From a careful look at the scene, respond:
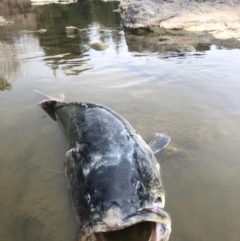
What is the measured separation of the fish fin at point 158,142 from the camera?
3781mm

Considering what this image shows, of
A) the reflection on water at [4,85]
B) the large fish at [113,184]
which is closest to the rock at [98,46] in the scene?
the reflection on water at [4,85]

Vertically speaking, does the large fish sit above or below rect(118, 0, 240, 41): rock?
below

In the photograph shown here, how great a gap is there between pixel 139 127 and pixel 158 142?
758mm

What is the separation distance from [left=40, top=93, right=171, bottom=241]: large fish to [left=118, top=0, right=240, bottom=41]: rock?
471 inches

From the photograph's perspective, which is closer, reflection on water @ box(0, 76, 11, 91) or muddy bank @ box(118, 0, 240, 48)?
reflection on water @ box(0, 76, 11, 91)

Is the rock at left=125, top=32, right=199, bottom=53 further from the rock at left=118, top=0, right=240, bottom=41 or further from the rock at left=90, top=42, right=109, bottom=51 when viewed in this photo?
the rock at left=118, top=0, right=240, bottom=41

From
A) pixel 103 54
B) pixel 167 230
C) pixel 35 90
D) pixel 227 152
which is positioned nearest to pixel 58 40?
pixel 103 54

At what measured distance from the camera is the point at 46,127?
471 cm

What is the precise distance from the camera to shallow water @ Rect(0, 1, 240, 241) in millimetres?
2873

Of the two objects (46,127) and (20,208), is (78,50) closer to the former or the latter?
(46,127)

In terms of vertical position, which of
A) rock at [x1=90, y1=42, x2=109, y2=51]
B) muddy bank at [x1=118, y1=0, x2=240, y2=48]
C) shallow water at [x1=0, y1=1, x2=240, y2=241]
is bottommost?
shallow water at [x1=0, y1=1, x2=240, y2=241]

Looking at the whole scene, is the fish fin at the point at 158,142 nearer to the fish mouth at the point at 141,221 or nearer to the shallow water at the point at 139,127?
the shallow water at the point at 139,127

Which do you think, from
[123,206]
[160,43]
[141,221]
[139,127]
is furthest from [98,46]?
[141,221]

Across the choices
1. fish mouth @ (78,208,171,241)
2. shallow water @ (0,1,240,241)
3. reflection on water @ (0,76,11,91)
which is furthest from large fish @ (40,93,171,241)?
reflection on water @ (0,76,11,91)
